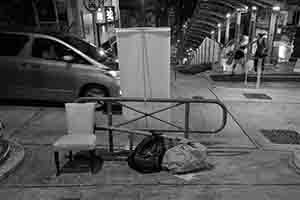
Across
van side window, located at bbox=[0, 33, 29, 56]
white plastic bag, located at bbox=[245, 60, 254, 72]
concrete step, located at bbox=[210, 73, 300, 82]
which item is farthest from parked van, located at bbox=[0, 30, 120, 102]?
white plastic bag, located at bbox=[245, 60, 254, 72]

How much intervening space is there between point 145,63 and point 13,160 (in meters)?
2.79

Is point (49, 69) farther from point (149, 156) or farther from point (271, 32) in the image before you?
point (271, 32)

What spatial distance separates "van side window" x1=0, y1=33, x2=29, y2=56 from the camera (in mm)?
6863

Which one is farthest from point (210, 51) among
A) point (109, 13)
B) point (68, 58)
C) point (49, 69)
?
point (49, 69)

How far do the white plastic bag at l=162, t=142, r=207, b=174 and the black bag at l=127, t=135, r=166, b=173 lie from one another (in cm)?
10

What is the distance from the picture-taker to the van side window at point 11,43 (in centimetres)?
686

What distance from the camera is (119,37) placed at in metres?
4.66

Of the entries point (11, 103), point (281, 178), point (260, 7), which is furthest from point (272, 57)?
point (11, 103)

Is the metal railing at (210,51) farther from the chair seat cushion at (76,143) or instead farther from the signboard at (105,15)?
the chair seat cushion at (76,143)

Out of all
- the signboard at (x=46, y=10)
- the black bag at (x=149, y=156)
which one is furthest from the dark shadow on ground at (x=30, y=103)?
the signboard at (x=46, y=10)

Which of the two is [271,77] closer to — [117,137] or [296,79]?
[296,79]

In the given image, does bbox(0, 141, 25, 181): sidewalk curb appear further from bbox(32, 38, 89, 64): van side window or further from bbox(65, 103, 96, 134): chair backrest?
bbox(32, 38, 89, 64): van side window

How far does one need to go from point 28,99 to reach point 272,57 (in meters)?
12.5

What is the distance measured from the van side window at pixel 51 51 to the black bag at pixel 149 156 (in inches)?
140
